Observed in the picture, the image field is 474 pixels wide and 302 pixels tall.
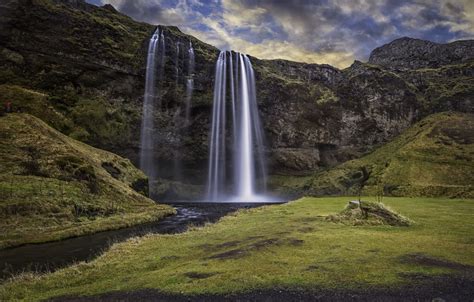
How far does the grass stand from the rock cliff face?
185 ft

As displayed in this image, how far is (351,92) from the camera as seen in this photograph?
109m

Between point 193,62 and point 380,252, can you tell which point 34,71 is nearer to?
point 193,62

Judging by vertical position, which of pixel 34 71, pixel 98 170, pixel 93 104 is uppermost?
pixel 34 71

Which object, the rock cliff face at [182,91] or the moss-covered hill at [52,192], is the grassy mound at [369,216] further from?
the rock cliff face at [182,91]

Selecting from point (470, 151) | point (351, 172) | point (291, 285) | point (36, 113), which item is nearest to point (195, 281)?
point (291, 285)

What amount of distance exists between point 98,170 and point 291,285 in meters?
39.7

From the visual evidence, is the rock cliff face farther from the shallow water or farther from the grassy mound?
the grassy mound

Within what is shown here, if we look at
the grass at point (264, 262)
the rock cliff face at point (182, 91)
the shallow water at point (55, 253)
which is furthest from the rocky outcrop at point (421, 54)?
the shallow water at point (55, 253)

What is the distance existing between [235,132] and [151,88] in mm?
25139

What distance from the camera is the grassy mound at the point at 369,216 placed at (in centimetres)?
2592

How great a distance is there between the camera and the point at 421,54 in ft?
512

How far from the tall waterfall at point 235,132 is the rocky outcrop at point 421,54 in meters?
73.2

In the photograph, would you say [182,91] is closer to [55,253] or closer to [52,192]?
[52,192]

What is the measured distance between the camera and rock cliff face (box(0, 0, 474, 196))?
2739 inches
